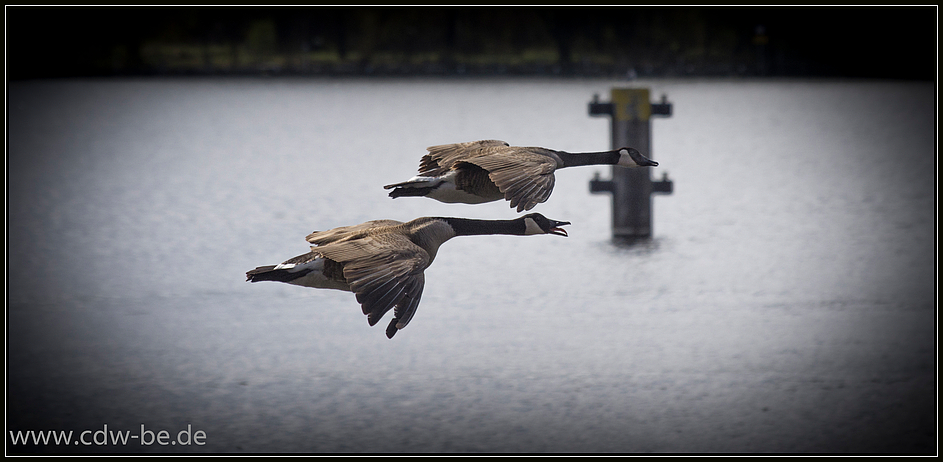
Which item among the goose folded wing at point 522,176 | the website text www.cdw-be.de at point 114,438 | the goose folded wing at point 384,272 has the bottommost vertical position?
the website text www.cdw-be.de at point 114,438

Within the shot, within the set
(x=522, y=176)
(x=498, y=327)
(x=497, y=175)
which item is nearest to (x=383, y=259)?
(x=497, y=175)

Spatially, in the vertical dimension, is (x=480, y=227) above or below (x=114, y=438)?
above

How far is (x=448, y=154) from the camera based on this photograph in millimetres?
7246

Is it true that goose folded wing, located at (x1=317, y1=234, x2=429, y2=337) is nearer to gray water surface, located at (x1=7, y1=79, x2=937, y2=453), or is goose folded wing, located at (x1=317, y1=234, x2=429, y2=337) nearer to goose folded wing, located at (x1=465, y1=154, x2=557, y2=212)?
goose folded wing, located at (x1=465, y1=154, x2=557, y2=212)

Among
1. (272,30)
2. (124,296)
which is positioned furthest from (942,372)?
(272,30)

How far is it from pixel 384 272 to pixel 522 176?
96 cm

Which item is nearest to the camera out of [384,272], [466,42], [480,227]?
[384,272]

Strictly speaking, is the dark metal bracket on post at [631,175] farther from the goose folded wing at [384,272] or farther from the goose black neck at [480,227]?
the goose folded wing at [384,272]

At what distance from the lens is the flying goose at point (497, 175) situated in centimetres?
613

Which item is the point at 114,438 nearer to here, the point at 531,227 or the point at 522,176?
the point at 531,227

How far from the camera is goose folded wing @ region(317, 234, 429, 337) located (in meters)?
5.95

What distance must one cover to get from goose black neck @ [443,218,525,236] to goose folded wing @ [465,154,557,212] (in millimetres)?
330

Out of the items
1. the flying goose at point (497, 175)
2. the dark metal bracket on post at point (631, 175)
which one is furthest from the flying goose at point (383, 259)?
the dark metal bracket on post at point (631, 175)

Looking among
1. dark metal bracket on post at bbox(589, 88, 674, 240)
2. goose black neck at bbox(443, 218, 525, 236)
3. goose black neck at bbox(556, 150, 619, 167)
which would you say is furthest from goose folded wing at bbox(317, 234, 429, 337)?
dark metal bracket on post at bbox(589, 88, 674, 240)
